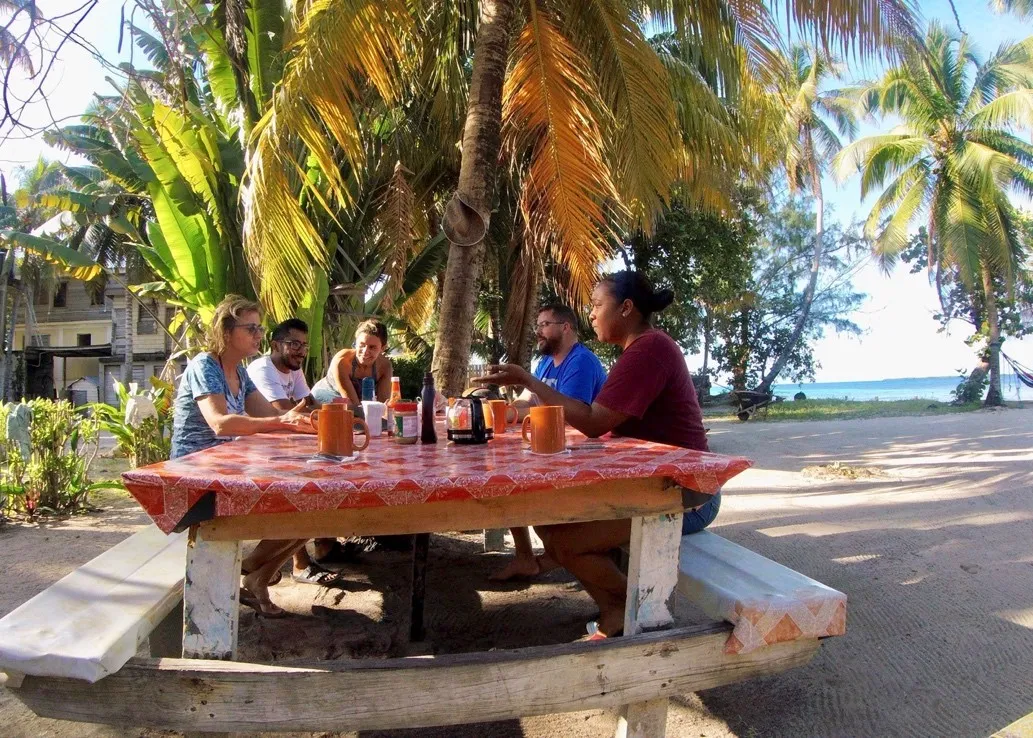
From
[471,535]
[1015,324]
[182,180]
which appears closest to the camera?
[471,535]

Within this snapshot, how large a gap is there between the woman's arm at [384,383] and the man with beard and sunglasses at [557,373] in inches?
48.8

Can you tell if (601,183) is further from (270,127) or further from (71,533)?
(71,533)

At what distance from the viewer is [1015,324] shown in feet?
75.2

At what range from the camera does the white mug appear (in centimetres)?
312

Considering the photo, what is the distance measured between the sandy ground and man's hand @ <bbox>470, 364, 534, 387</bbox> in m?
1.24

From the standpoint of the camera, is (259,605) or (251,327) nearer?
(259,605)

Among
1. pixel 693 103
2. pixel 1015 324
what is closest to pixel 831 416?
pixel 1015 324

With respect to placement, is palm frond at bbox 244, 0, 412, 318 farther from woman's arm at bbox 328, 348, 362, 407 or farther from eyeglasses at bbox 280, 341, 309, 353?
eyeglasses at bbox 280, 341, 309, 353

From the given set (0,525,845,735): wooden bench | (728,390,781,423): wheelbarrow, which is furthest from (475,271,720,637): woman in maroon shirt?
(728,390,781,423): wheelbarrow

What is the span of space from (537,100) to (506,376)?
Result: 3586 mm

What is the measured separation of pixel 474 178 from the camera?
530cm

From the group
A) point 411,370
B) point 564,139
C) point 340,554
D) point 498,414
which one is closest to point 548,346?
point 498,414

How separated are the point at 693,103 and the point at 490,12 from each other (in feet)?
12.0

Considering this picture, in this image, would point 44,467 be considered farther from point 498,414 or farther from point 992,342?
point 992,342
